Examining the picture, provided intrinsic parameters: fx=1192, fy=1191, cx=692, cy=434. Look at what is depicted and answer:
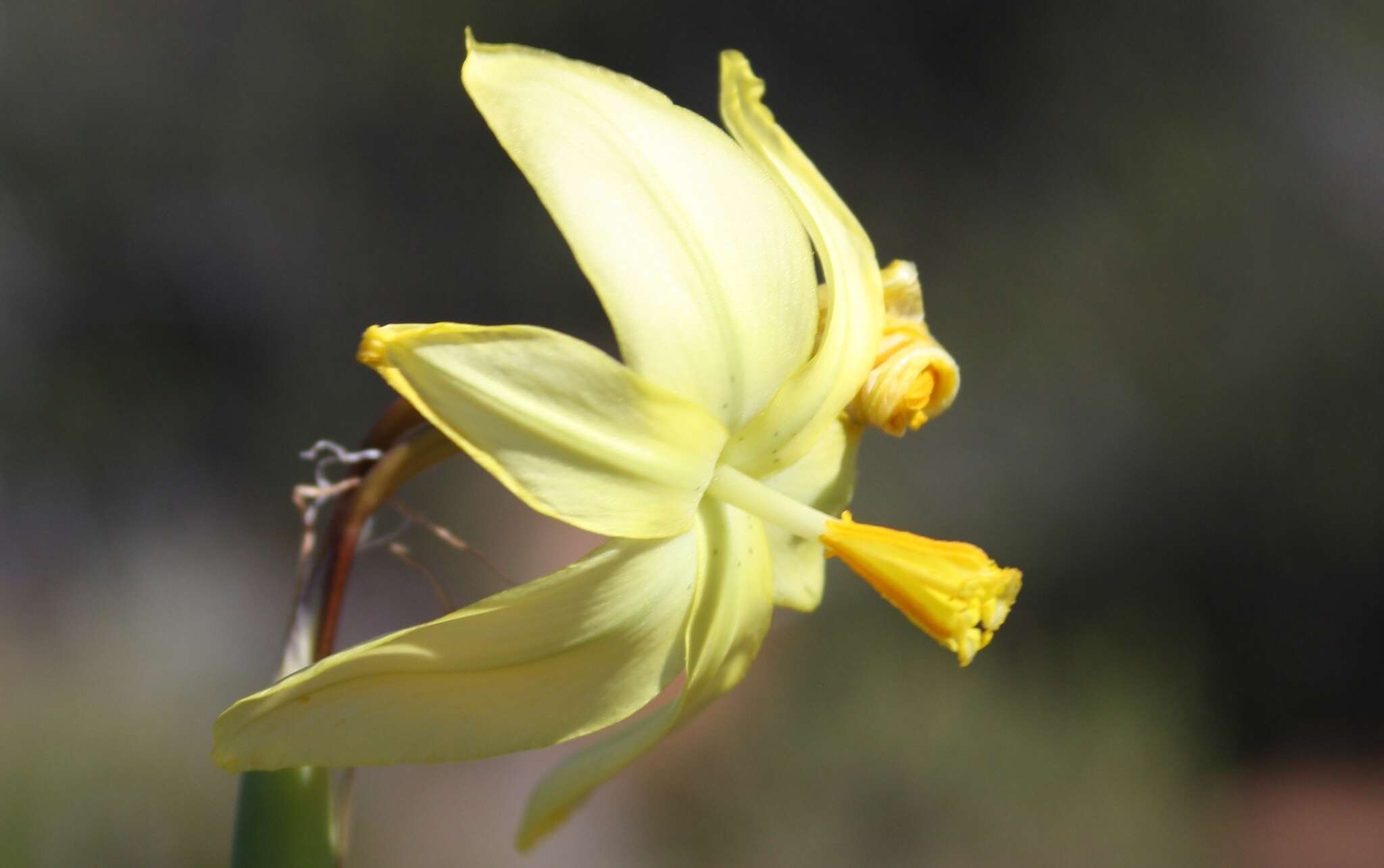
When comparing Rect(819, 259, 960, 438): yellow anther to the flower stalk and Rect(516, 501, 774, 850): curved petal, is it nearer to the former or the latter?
Rect(516, 501, 774, 850): curved petal

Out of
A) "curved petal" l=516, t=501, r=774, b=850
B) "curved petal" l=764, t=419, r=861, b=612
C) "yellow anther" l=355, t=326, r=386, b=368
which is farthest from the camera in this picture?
"curved petal" l=764, t=419, r=861, b=612

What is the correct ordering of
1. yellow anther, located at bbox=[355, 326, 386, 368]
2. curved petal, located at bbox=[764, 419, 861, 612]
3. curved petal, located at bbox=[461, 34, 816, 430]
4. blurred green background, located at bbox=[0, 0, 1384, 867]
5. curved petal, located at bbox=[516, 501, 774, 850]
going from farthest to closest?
blurred green background, located at bbox=[0, 0, 1384, 867] < curved petal, located at bbox=[764, 419, 861, 612] < curved petal, located at bbox=[516, 501, 774, 850] < curved petal, located at bbox=[461, 34, 816, 430] < yellow anther, located at bbox=[355, 326, 386, 368]

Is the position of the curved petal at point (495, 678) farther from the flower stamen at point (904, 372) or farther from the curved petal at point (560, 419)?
the flower stamen at point (904, 372)

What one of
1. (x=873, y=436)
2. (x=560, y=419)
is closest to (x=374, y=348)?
(x=560, y=419)

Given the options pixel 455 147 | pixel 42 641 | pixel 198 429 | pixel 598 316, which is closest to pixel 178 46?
pixel 455 147

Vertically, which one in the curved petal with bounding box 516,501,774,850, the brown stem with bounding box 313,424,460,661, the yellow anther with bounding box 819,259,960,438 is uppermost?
the yellow anther with bounding box 819,259,960,438

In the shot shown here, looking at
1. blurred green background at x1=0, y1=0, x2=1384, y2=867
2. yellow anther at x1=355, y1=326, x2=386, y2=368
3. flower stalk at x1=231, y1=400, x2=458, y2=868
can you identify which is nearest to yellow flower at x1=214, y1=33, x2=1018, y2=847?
yellow anther at x1=355, y1=326, x2=386, y2=368
